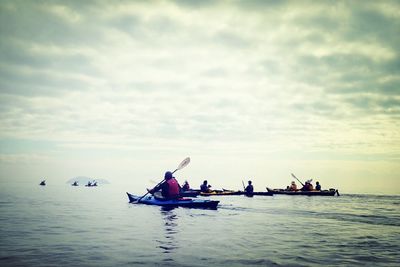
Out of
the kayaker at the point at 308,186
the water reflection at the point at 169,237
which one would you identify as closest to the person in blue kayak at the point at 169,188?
the water reflection at the point at 169,237

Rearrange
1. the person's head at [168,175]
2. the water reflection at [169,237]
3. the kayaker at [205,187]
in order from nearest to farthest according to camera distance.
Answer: the water reflection at [169,237] < the person's head at [168,175] < the kayaker at [205,187]

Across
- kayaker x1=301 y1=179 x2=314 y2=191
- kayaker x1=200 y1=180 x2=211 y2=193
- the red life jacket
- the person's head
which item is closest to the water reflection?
the red life jacket

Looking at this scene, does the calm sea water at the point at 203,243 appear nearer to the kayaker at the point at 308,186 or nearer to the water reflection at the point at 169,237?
the water reflection at the point at 169,237

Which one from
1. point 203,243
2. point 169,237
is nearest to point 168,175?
point 169,237

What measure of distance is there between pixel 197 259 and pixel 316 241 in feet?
22.1

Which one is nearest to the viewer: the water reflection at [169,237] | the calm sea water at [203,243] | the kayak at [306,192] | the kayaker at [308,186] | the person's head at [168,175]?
the calm sea water at [203,243]

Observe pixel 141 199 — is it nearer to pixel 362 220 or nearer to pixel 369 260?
pixel 362 220

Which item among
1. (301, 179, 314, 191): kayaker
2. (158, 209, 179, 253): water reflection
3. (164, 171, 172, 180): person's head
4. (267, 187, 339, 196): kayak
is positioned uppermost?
(164, 171, 172, 180): person's head

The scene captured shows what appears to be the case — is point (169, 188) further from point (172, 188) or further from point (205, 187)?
point (205, 187)

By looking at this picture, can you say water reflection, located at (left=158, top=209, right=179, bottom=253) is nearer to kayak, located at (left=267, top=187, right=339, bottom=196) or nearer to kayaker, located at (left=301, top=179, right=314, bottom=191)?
kayak, located at (left=267, top=187, right=339, bottom=196)

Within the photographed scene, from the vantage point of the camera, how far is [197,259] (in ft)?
35.9

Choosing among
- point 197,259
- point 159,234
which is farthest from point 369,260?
point 159,234

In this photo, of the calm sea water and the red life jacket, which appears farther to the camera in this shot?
the red life jacket

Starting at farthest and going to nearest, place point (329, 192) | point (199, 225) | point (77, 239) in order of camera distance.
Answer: point (329, 192) < point (199, 225) < point (77, 239)
